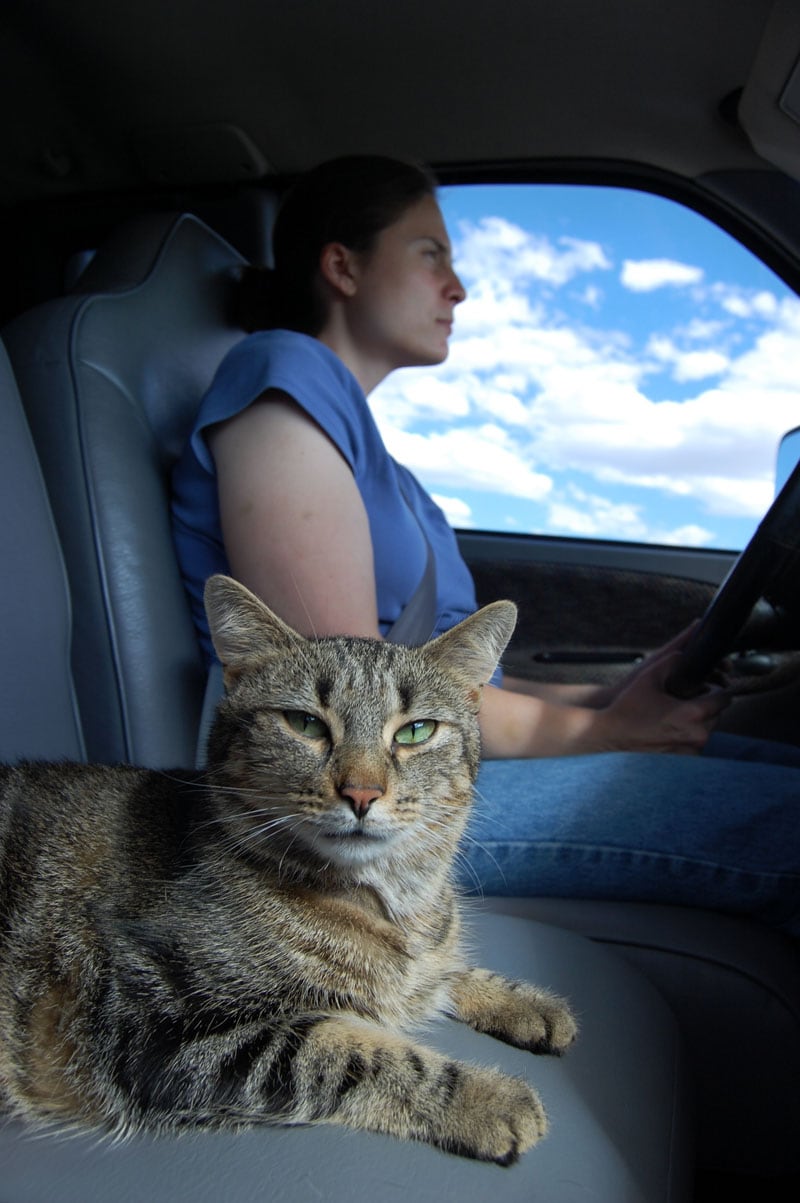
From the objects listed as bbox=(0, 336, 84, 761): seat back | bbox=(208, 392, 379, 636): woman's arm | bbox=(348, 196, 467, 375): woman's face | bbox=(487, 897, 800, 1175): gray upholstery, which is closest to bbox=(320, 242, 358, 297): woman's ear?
bbox=(348, 196, 467, 375): woman's face

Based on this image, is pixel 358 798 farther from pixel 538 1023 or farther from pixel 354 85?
pixel 354 85

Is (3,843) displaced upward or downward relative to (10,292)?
downward

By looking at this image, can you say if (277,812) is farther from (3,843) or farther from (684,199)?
(684,199)

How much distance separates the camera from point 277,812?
3.43 feet

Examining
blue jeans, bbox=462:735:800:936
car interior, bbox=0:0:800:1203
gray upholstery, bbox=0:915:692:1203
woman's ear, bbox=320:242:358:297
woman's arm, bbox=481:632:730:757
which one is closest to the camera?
gray upholstery, bbox=0:915:692:1203

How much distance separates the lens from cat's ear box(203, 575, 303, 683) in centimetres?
118

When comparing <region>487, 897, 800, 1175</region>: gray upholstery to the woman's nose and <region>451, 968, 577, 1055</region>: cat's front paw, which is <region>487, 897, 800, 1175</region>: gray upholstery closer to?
<region>451, 968, 577, 1055</region>: cat's front paw

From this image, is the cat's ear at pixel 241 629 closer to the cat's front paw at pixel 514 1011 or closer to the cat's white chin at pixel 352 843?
the cat's white chin at pixel 352 843

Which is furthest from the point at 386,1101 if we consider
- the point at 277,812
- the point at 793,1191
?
the point at 793,1191

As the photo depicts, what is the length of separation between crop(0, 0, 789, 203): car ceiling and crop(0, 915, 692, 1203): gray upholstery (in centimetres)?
182

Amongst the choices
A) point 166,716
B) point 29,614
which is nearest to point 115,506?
point 29,614

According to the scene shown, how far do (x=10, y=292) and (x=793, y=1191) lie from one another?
9.13 ft

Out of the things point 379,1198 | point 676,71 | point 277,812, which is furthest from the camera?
point 676,71

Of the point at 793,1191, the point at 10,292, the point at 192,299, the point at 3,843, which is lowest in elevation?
the point at 793,1191
